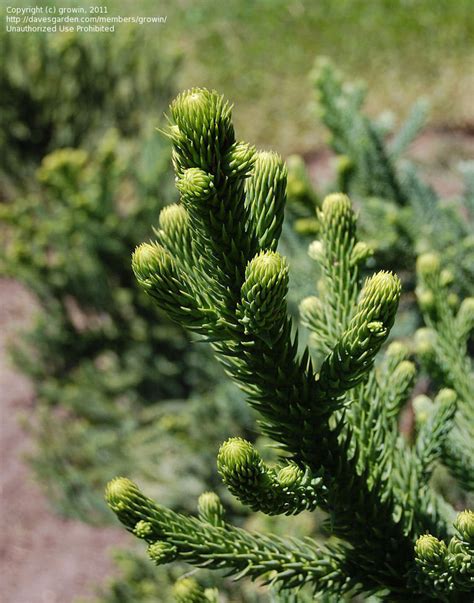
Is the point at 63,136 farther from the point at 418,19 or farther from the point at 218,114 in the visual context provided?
the point at 218,114

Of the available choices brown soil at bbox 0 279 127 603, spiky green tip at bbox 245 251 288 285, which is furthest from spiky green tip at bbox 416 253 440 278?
brown soil at bbox 0 279 127 603

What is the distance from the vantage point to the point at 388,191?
91.4 inches

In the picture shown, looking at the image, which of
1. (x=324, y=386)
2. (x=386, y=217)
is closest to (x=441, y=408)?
(x=324, y=386)

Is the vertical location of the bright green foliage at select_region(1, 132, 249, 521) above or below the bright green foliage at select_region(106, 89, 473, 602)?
above

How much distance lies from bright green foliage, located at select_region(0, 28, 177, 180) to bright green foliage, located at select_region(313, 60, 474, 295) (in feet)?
9.78

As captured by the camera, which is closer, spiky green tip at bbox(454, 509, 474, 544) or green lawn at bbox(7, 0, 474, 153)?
spiky green tip at bbox(454, 509, 474, 544)

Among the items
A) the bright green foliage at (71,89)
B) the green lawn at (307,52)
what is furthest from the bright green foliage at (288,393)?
the green lawn at (307,52)

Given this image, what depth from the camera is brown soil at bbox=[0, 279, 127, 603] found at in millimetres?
3920

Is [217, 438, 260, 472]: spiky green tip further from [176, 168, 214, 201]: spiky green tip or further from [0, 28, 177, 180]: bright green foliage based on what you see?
[0, 28, 177, 180]: bright green foliage

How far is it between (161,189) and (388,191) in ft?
6.20

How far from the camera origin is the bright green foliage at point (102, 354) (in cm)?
325

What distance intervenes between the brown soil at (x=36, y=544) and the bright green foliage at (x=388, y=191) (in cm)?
222

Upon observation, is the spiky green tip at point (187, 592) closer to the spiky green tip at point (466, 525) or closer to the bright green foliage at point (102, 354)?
the spiky green tip at point (466, 525)

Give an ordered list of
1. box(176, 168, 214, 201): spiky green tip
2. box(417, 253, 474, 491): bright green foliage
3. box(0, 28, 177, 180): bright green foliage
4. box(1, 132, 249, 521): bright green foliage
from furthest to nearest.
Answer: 1. box(0, 28, 177, 180): bright green foliage
2. box(1, 132, 249, 521): bright green foliage
3. box(417, 253, 474, 491): bright green foliage
4. box(176, 168, 214, 201): spiky green tip
